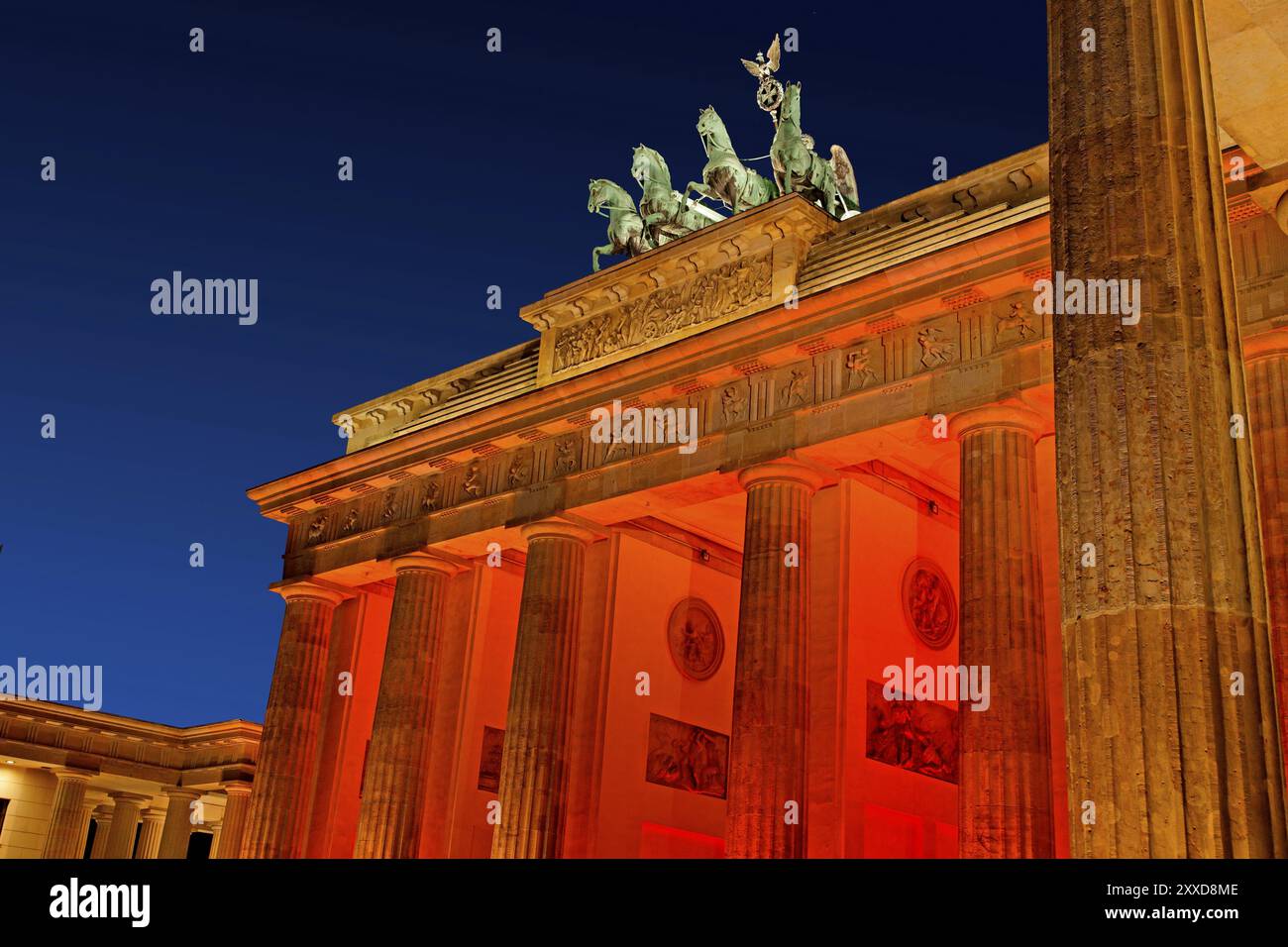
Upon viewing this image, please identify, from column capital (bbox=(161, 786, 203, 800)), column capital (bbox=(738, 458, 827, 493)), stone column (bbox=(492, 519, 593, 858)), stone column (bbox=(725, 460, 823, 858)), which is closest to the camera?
stone column (bbox=(725, 460, 823, 858))

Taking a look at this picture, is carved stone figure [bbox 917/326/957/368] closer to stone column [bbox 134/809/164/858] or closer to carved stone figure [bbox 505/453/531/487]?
carved stone figure [bbox 505/453/531/487]

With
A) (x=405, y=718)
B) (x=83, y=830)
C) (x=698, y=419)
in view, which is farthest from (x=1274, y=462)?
(x=83, y=830)

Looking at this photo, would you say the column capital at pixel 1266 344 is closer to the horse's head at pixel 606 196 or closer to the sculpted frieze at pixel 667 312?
the sculpted frieze at pixel 667 312

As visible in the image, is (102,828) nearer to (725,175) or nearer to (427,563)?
(427,563)

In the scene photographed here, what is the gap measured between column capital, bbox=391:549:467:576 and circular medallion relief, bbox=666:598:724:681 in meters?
5.26

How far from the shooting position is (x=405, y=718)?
98.0 feet

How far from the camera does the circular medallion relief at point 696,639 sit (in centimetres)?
3014

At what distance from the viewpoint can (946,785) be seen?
26391 mm

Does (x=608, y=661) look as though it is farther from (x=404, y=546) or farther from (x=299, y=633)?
(x=299, y=633)

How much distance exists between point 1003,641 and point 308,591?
19670 mm

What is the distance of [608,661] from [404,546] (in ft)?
19.6

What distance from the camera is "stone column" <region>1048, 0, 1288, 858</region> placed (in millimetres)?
8586

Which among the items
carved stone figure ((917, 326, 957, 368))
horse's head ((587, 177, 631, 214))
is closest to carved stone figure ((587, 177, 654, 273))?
horse's head ((587, 177, 631, 214))
